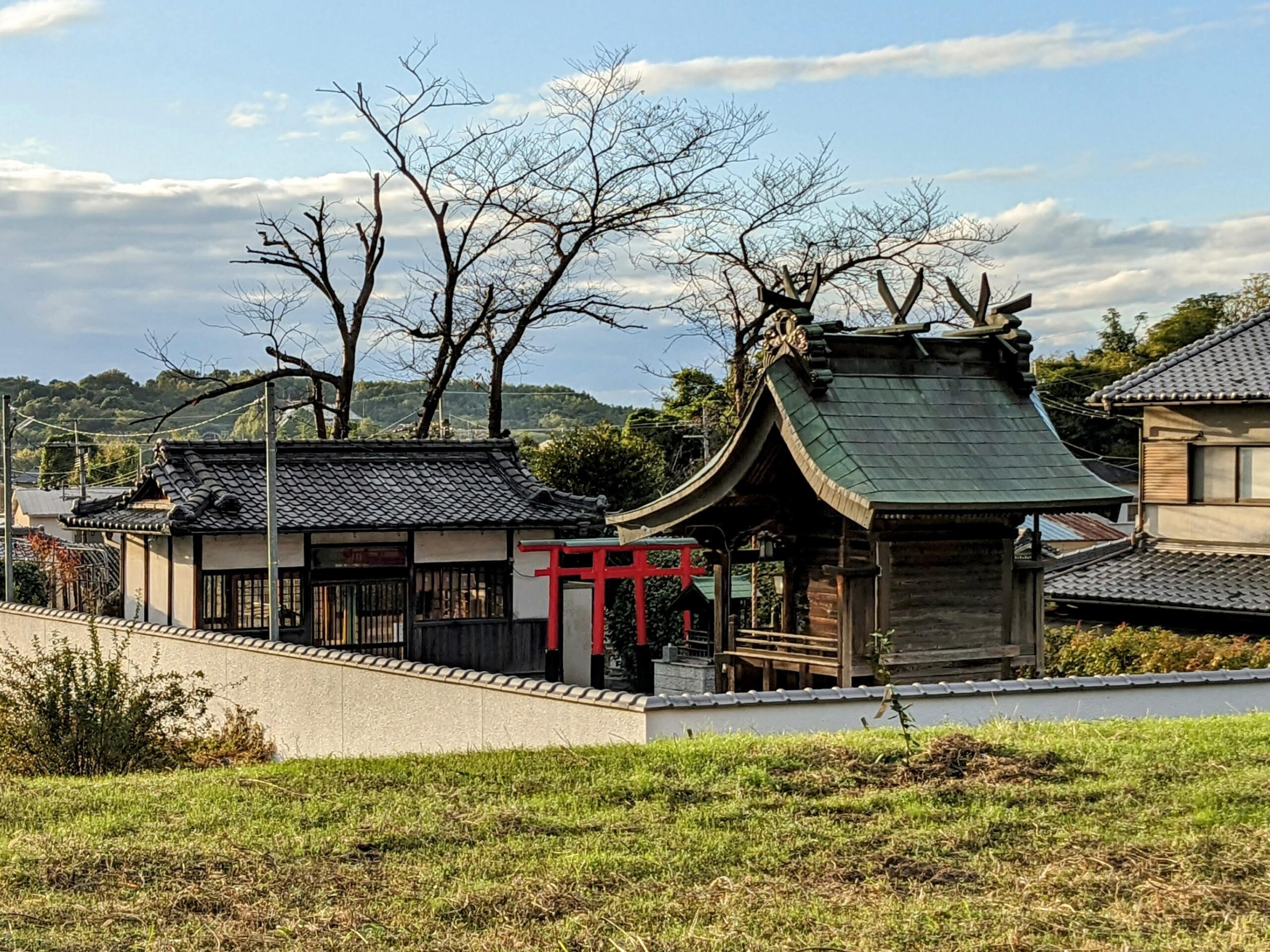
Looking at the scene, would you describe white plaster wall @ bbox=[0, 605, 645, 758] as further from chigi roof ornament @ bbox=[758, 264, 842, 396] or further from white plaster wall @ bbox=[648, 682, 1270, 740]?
chigi roof ornament @ bbox=[758, 264, 842, 396]

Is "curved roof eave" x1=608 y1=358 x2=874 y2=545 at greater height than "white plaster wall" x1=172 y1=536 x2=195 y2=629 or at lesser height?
greater

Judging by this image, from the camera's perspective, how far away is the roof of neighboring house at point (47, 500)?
58312 mm

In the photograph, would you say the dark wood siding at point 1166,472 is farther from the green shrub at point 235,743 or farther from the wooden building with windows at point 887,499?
the green shrub at point 235,743

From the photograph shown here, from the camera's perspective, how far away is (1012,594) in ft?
53.8

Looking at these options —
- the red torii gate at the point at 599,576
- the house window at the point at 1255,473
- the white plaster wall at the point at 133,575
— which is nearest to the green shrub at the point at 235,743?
the white plaster wall at the point at 133,575

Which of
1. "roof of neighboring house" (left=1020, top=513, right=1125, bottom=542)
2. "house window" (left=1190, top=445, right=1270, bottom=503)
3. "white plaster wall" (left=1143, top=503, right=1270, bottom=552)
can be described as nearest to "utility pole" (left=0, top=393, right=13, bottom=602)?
"white plaster wall" (left=1143, top=503, right=1270, bottom=552)

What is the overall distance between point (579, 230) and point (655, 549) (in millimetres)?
11765

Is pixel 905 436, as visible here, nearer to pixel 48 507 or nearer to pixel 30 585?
pixel 30 585

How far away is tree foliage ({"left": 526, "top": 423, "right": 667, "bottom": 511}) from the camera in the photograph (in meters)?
33.7

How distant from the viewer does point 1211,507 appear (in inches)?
973

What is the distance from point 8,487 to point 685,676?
55.9 ft

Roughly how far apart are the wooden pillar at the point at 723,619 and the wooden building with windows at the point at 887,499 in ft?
0.10

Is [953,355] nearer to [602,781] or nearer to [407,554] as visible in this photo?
[602,781]

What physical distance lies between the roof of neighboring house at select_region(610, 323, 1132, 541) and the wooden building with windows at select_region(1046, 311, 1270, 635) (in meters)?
7.40
